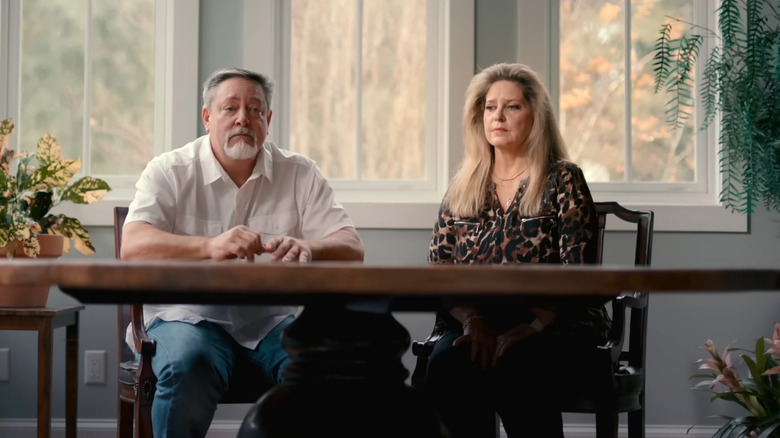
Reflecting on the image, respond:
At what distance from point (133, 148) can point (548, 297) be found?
105 inches

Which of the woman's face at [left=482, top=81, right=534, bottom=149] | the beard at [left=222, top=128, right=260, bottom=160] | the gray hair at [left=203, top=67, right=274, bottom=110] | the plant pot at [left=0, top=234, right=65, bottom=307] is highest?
the gray hair at [left=203, top=67, right=274, bottom=110]

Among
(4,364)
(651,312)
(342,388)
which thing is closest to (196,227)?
(342,388)

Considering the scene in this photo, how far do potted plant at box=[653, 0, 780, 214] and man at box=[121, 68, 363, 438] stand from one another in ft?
4.91

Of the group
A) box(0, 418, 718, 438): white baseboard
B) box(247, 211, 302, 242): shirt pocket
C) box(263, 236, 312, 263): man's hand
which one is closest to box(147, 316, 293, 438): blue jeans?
box(263, 236, 312, 263): man's hand

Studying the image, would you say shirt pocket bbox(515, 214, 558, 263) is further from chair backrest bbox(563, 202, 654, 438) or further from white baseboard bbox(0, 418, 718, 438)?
white baseboard bbox(0, 418, 718, 438)

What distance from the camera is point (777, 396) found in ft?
9.06

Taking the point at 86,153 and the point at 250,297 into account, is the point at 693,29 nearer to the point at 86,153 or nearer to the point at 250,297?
the point at 86,153

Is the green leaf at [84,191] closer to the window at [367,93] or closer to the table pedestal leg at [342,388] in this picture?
the window at [367,93]

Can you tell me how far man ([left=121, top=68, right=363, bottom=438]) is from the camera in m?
1.94

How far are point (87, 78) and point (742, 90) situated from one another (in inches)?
103

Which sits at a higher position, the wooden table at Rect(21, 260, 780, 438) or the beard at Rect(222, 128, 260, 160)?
the beard at Rect(222, 128, 260, 160)


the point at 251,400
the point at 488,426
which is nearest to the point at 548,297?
the point at 488,426

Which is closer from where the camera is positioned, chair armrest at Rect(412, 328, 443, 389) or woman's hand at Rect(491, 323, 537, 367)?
woman's hand at Rect(491, 323, 537, 367)

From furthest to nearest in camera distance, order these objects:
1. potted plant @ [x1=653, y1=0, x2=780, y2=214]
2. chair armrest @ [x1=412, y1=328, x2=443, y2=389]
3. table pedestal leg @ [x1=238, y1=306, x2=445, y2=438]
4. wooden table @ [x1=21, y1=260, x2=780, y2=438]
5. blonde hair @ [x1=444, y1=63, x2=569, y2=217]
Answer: potted plant @ [x1=653, y1=0, x2=780, y2=214]
blonde hair @ [x1=444, y1=63, x2=569, y2=217]
chair armrest @ [x1=412, y1=328, x2=443, y2=389]
table pedestal leg @ [x1=238, y1=306, x2=445, y2=438]
wooden table @ [x1=21, y1=260, x2=780, y2=438]
